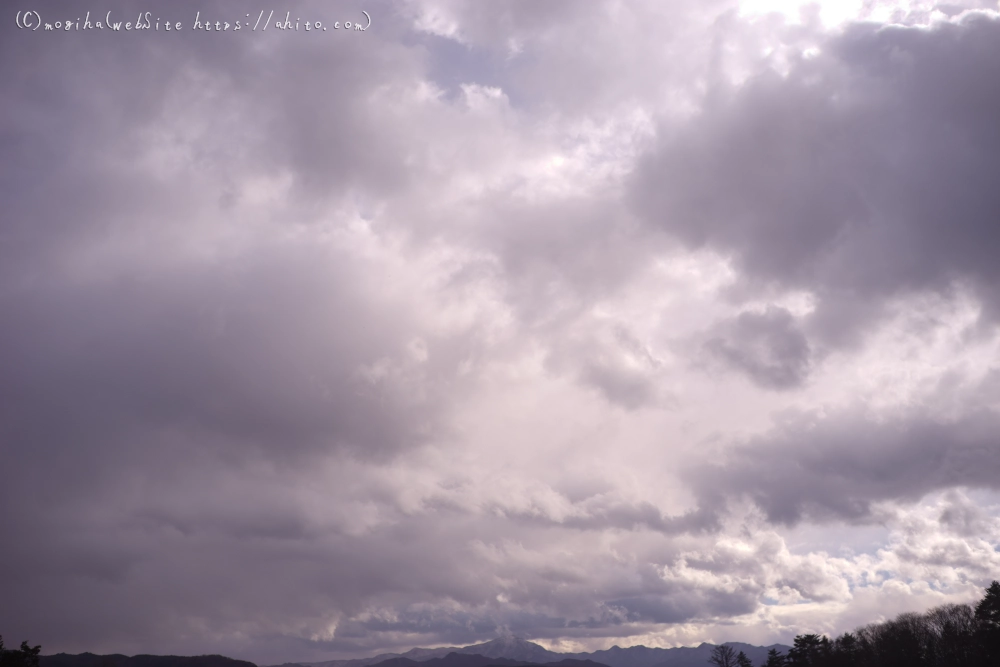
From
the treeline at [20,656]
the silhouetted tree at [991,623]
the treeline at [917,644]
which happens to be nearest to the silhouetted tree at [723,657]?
the treeline at [917,644]

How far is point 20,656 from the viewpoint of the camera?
377ft

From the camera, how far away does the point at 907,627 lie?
6156 inches

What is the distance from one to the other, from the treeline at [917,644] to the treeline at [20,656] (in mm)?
161041

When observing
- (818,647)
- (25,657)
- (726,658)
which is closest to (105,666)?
(25,657)

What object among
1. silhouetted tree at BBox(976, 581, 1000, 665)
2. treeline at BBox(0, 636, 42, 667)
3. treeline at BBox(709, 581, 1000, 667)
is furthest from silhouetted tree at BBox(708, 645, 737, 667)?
treeline at BBox(0, 636, 42, 667)

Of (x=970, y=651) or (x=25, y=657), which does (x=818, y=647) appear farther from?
(x=25, y=657)

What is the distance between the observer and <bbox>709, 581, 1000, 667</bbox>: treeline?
377ft

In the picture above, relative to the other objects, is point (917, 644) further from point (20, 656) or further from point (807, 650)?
point (20, 656)

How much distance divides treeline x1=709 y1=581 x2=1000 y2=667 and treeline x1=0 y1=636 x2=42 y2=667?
528 feet

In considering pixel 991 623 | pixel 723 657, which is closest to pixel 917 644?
pixel 991 623

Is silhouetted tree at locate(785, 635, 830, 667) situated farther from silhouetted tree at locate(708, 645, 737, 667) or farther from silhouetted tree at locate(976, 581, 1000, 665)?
silhouetted tree at locate(976, 581, 1000, 665)

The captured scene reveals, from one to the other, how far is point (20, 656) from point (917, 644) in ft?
595

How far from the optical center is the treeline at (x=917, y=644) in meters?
115

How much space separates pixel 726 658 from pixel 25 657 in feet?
541
